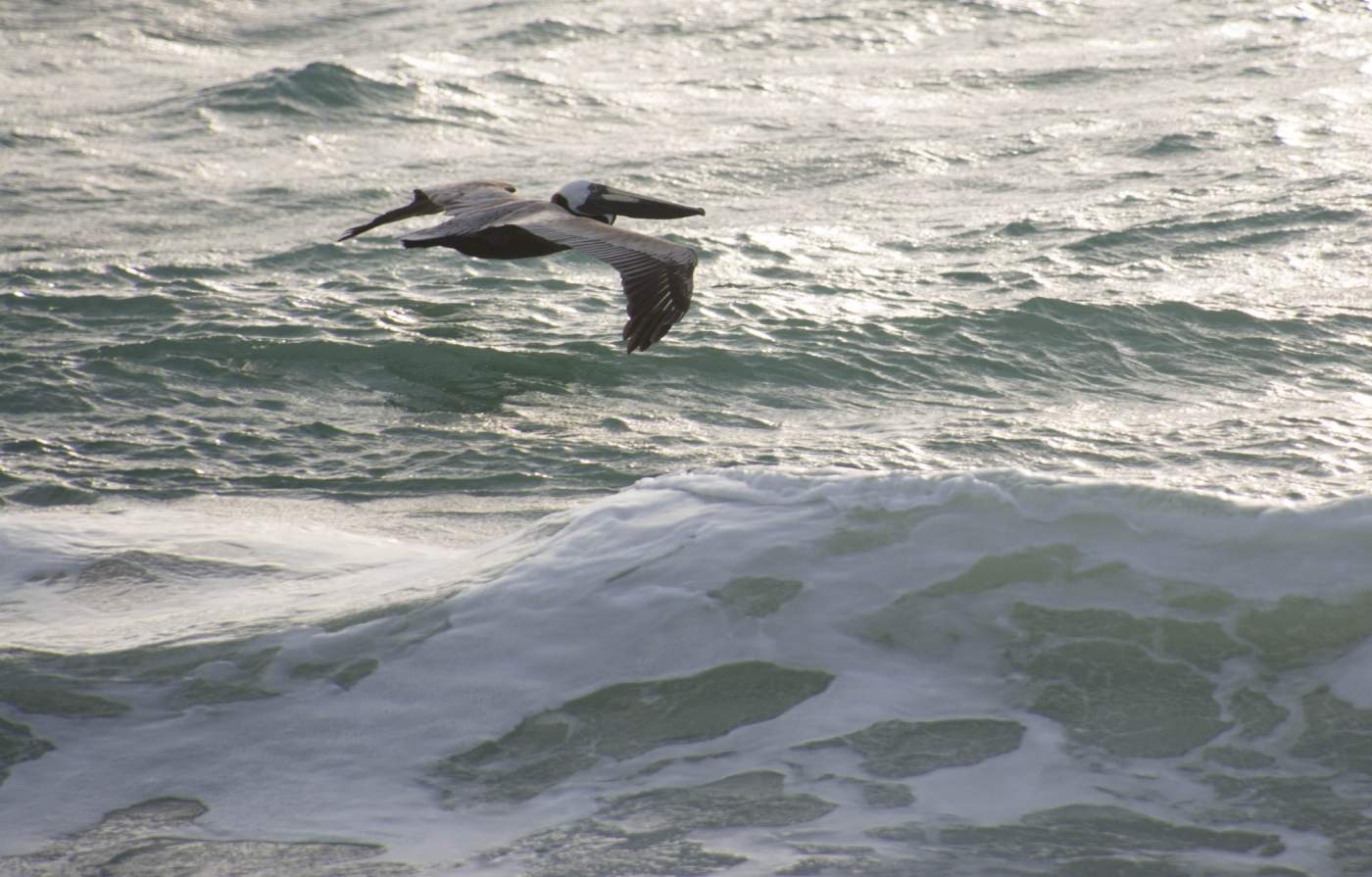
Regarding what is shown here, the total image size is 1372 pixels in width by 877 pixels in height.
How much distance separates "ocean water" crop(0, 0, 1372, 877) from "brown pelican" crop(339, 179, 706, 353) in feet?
1.54

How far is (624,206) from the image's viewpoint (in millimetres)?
7996

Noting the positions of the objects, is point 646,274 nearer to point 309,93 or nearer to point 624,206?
point 624,206

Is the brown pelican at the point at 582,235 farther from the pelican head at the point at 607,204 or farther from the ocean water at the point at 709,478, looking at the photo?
the ocean water at the point at 709,478

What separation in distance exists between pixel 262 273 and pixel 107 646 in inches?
205

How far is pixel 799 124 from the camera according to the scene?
12.2 metres

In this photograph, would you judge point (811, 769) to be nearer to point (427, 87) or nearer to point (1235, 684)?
point (1235, 684)

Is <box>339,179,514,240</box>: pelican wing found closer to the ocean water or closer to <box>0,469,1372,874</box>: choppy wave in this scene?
the ocean water

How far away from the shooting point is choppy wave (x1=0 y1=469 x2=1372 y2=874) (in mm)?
3059

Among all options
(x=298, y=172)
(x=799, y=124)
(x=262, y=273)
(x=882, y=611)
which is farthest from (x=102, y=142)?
(x=882, y=611)

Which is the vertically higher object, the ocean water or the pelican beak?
the pelican beak

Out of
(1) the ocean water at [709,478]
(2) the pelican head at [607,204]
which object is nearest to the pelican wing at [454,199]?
(2) the pelican head at [607,204]

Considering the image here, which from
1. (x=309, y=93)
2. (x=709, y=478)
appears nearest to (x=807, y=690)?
(x=709, y=478)

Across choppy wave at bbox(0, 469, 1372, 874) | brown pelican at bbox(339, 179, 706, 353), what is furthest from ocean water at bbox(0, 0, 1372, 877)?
brown pelican at bbox(339, 179, 706, 353)

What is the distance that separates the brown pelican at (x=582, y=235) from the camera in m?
6.09
